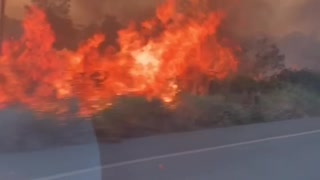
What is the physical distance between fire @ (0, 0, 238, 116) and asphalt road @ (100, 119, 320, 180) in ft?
7.14

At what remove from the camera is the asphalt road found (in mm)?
11367

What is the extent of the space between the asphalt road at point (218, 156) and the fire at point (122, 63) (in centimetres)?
218

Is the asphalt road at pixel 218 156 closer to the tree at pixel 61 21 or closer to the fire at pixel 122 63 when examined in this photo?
the fire at pixel 122 63

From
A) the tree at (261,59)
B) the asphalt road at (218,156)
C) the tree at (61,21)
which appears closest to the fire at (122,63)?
the tree at (61,21)

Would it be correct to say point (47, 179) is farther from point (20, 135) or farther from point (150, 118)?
point (150, 118)

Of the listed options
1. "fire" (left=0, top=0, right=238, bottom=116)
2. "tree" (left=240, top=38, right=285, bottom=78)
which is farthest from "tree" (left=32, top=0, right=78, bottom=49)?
"tree" (left=240, top=38, right=285, bottom=78)

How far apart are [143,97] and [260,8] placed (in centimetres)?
1275

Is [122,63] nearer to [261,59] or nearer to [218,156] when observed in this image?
[261,59]

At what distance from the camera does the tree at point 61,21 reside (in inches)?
969

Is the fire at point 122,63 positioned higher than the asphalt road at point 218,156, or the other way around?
the fire at point 122,63

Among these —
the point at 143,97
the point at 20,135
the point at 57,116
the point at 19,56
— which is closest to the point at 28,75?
the point at 19,56

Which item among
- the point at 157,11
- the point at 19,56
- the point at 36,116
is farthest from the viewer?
the point at 157,11

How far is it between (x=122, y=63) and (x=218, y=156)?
10488mm

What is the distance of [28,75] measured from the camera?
20.1m
